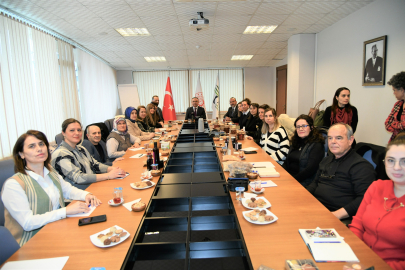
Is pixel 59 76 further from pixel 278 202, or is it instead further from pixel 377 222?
pixel 377 222

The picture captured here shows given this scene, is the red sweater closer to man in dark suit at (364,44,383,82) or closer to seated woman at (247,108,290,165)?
seated woman at (247,108,290,165)

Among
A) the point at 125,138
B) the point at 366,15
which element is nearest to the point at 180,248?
the point at 125,138

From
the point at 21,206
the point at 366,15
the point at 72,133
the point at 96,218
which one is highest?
the point at 366,15

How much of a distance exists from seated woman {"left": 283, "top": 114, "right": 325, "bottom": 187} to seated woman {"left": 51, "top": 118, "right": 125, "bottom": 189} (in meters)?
1.85

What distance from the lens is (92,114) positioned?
713 cm

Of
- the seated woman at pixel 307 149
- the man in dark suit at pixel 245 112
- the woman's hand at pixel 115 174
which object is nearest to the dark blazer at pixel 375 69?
the seated woman at pixel 307 149

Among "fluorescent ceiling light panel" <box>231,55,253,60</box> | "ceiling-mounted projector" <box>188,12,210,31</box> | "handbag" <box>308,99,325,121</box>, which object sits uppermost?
"fluorescent ceiling light panel" <box>231,55,253,60</box>

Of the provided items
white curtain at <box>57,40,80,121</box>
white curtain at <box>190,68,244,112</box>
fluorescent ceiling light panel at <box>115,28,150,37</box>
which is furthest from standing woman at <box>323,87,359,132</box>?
white curtain at <box>190,68,244,112</box>

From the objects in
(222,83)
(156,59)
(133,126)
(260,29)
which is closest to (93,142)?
(133,126)

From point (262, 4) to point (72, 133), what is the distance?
11.0 ft

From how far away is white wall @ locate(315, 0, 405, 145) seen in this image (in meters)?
3.59

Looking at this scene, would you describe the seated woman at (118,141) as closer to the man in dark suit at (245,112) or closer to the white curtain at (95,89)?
the man in dark suit at (245,112)

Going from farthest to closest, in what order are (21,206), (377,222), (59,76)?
(59,76)
(21,206)
(377,222)

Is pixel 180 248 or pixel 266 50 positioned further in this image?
pixel 266 50
